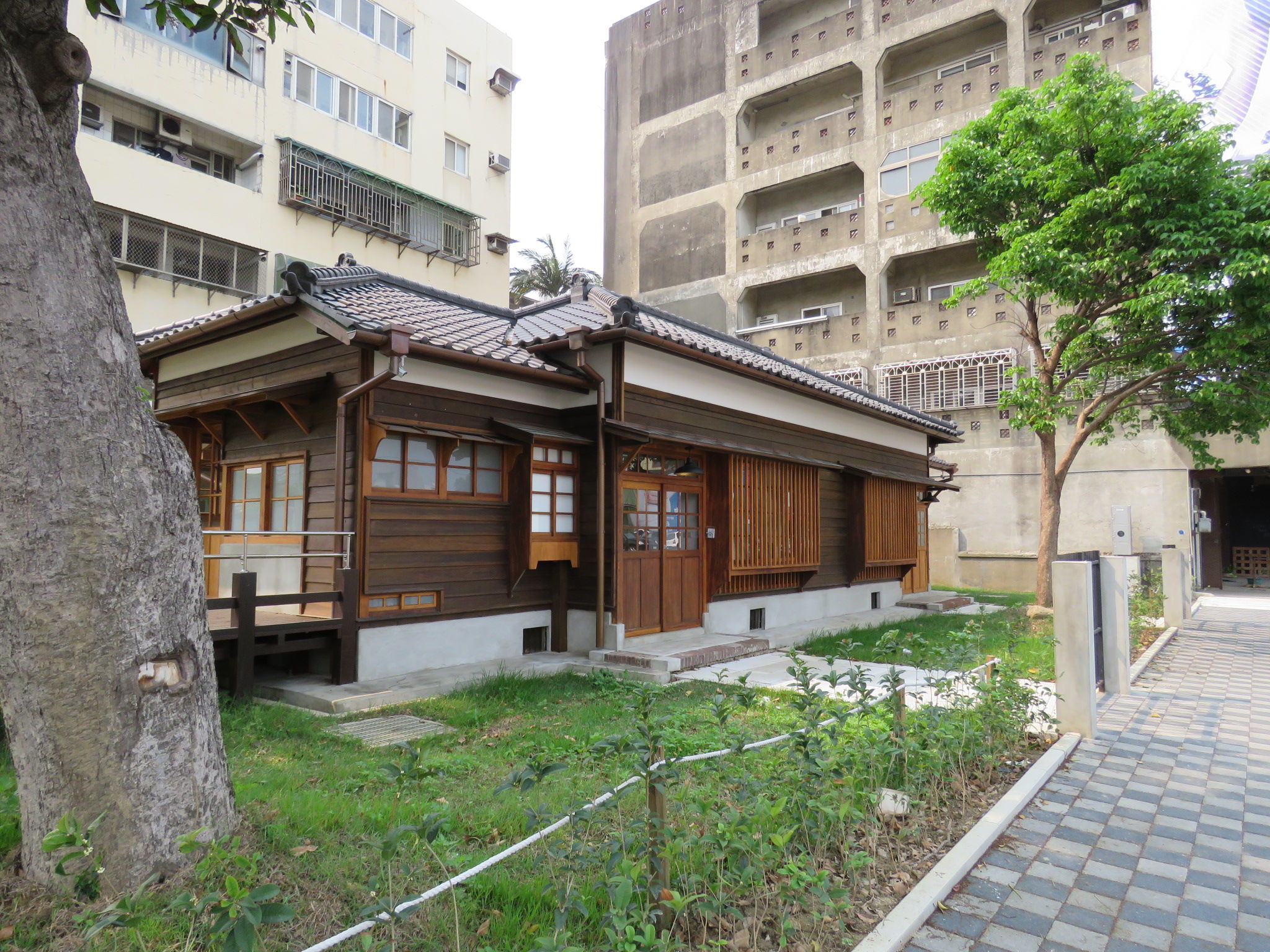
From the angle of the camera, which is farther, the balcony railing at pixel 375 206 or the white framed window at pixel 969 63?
the white framed window at pixel 969 63

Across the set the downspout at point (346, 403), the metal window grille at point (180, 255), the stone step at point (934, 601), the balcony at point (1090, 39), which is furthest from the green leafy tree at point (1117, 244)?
the metal window grille at point (180, 255)

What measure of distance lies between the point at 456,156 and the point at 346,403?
1707 centimetres

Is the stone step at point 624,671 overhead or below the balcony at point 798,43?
below

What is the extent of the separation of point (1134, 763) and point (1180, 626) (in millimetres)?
9045

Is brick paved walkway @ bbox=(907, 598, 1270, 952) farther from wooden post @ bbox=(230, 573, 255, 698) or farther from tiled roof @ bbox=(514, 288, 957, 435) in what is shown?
tiled roof @ bbox=(514, 288, 957, 435)

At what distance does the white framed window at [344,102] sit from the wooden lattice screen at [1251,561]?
2732 cm

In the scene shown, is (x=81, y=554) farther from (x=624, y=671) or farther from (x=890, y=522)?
(x=890, y=522)

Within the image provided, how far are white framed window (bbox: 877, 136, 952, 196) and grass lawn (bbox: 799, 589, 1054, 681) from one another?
14.3 meters

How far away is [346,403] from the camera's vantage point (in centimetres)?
765

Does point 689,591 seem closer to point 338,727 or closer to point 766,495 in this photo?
point 766,495

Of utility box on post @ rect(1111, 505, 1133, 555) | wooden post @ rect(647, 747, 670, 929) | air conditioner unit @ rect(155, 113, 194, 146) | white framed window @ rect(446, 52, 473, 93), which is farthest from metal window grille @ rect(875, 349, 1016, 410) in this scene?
wooden post @ rect(647, 747, 670, 929)

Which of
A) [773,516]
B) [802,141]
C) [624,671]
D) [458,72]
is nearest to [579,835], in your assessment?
[624,671]

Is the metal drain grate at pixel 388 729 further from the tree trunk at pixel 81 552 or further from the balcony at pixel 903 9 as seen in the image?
the balcony at pixel 903 9

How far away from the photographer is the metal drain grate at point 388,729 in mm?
5824
